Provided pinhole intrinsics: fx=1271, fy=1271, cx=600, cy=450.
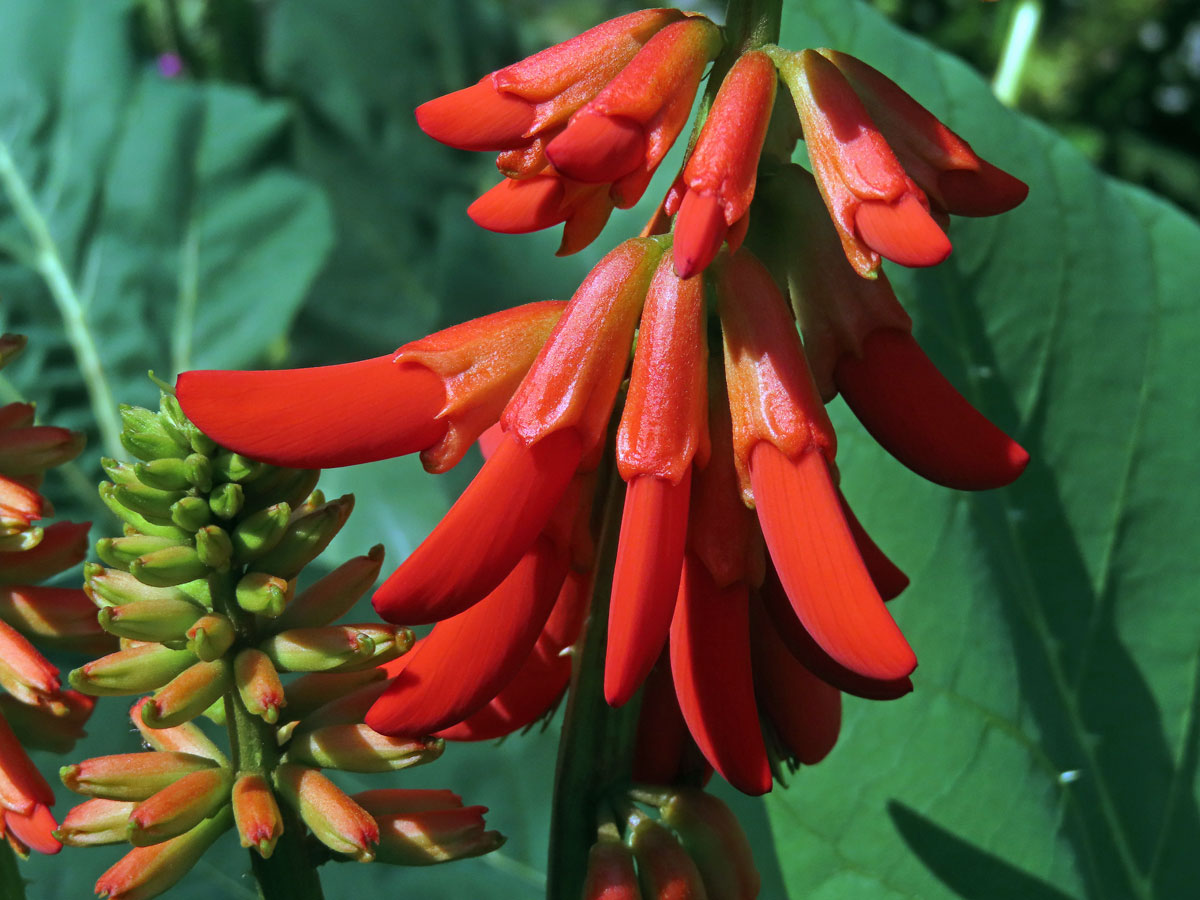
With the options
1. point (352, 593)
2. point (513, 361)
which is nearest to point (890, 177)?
point (513, 361)

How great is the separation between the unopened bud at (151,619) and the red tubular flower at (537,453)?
104 mm

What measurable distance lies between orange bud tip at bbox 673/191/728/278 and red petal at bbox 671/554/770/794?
6.5 inches

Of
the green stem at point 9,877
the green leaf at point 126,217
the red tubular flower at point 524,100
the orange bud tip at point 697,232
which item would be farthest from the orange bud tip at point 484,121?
the green leaf at point 126,217

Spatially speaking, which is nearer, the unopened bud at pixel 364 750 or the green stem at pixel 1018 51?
the unopened bud at pixel 364 750

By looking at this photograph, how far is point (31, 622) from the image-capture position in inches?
26.0

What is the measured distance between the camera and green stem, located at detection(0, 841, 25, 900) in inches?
24.8

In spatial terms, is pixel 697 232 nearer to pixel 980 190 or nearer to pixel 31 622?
pixel 980 190

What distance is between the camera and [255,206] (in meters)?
2.06

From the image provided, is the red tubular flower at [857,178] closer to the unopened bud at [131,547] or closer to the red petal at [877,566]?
the red petal at [877,566]

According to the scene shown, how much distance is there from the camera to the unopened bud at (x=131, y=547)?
553mm

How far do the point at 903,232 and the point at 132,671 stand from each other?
0.39 m

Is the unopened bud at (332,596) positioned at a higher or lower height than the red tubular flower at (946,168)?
lower

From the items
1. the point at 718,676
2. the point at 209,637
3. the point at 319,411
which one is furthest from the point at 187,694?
the point at 718,676

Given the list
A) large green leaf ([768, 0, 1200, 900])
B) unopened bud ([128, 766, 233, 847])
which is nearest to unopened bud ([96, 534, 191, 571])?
unopened bud ([128, 766, 233, 847])
